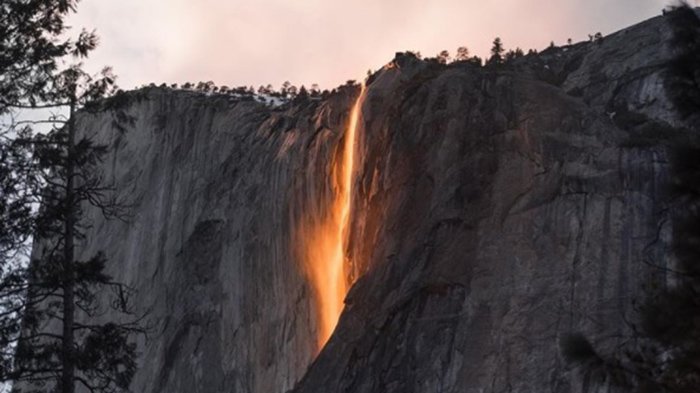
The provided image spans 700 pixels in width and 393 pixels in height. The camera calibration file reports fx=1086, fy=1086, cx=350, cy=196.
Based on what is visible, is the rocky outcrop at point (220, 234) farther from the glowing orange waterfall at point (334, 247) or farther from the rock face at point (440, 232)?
the glowing orange waterfall at point (334, 247)

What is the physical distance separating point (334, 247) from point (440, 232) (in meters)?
10.5

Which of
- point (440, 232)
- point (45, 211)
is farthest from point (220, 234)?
point (45, 211)

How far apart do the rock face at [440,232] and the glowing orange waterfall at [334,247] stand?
630mm

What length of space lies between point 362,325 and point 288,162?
1733 cm

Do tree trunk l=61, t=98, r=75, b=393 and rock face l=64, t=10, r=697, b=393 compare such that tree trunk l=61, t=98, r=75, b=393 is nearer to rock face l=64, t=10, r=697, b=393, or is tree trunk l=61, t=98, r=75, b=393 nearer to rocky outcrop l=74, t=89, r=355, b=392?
rock face l=64, t=10, r=697, b=393

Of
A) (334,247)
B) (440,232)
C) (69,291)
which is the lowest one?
(69,291)

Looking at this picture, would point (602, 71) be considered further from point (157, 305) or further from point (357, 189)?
point (157, 305)

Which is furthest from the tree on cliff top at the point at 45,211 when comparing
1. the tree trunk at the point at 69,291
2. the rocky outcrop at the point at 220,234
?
the rocky outcrop at the point at 220,234

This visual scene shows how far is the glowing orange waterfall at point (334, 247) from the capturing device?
1515 inches

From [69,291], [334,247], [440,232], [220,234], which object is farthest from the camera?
[220,234]

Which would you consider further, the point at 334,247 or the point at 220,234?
the point at 220,234

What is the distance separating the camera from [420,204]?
3155 cm

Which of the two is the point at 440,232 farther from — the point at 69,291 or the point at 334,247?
the point at 69,291

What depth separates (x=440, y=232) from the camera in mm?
29984
